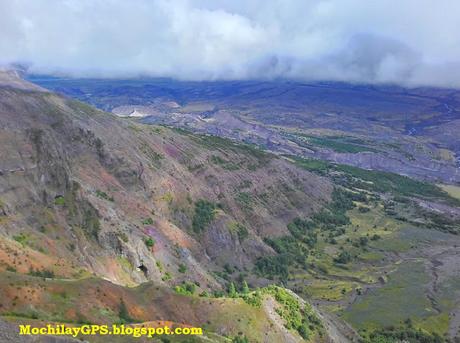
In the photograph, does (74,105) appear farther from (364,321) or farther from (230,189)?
(364,321)

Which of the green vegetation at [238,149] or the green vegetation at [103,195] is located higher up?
the green vegetation at [103,195]

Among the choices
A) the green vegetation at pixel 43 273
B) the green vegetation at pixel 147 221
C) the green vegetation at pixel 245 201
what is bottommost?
the green vegetation at pixel 245 201

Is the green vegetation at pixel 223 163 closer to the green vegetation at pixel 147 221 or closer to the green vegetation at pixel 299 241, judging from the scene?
the green vegetation at pixel 299 241

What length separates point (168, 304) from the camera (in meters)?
65.0

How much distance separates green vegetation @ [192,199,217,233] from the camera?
129250mm

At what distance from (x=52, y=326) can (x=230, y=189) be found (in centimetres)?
11337

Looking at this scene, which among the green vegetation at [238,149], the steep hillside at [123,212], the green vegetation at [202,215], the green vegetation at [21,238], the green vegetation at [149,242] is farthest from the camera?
the green vegetation at [238,149]

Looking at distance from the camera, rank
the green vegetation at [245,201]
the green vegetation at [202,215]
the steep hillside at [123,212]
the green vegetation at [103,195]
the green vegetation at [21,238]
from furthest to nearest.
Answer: the green vegetation at [245,201] → the green vegetation at [202,215] → the green vegetation at [103,195] → the green vegetation at [21,238] → the steep hillside at [123,212]

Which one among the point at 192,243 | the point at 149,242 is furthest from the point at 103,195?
the point at 192,243

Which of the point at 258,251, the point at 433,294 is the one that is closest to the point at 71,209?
the point at 258,251

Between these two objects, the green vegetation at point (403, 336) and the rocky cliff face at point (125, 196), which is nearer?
the rocky cliff face at point (125, 196)

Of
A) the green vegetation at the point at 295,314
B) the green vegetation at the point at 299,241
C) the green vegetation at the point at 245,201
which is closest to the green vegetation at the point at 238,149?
the green vegetation at the point at 245,201

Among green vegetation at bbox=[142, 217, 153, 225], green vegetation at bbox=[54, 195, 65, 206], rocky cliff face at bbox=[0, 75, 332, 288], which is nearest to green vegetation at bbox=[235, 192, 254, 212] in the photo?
rocky cliff face at bbox=[0, 75, 332, 288]

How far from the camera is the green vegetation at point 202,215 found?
12925 cm
